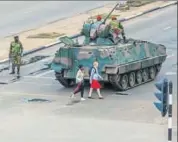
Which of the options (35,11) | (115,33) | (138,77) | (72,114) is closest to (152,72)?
(138,77)

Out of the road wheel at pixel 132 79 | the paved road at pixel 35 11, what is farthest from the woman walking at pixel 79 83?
the paved road at pixel 35 11

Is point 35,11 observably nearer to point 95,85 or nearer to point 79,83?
point 95,85

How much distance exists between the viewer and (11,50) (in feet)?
101

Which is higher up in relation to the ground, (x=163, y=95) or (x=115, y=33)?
(x=115, y=33)

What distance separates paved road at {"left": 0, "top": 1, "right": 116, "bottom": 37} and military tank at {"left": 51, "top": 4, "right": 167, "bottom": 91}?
32.2ft

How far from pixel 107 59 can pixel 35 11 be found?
21.2 meters

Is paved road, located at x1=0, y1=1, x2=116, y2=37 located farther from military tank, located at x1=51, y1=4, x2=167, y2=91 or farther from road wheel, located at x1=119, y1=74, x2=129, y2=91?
road wheel, located at x1=119, y1=74, x2=129, y2=91

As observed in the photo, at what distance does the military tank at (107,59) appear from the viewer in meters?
28.4

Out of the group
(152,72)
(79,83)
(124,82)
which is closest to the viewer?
(79,83)

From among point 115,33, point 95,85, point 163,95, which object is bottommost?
point 95,85

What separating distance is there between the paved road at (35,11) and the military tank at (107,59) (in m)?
9.82

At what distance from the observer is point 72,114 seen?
2481 centimetres

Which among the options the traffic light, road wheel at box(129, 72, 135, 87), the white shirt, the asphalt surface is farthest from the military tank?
the traffic light

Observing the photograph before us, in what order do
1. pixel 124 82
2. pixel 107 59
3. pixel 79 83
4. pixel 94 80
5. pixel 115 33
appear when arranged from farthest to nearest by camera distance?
1. pixel 115 33
2. pixel 124 82
3. pixel 107 59
4. pixel 94 80
5. pixel 79 83
